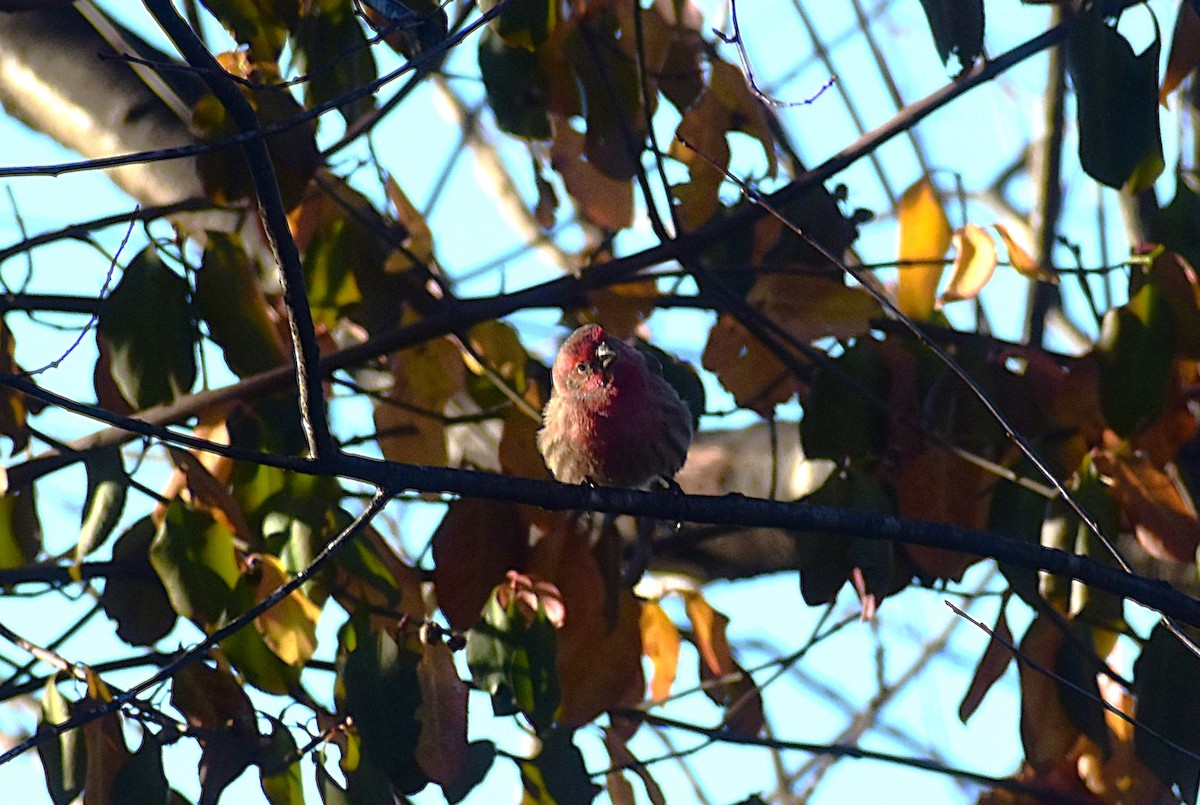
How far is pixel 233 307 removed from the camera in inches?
159

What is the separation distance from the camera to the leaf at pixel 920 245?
424cm

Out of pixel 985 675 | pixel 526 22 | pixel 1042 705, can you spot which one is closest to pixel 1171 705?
pixel 1042 705

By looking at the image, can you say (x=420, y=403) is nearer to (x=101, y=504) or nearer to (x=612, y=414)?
(x=612, y=414)

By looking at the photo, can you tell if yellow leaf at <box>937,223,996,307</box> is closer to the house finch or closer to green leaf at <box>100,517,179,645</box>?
the house finch

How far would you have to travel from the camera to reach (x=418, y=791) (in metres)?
3.48

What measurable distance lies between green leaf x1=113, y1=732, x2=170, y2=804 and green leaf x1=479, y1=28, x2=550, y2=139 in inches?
81.9

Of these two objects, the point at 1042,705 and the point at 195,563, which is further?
the point at 1042,705

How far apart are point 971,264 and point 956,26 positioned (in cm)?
73

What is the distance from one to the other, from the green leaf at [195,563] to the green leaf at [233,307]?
57 cm

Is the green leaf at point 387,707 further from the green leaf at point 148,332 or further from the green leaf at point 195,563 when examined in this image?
the green leaf at point 148,332

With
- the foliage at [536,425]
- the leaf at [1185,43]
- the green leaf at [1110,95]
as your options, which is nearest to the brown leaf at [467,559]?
the foliage at [536,425]

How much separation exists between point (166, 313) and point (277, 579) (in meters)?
0.78

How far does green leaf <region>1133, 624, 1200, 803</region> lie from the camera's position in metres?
3.68

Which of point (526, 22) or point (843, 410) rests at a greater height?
point (526, 22)
